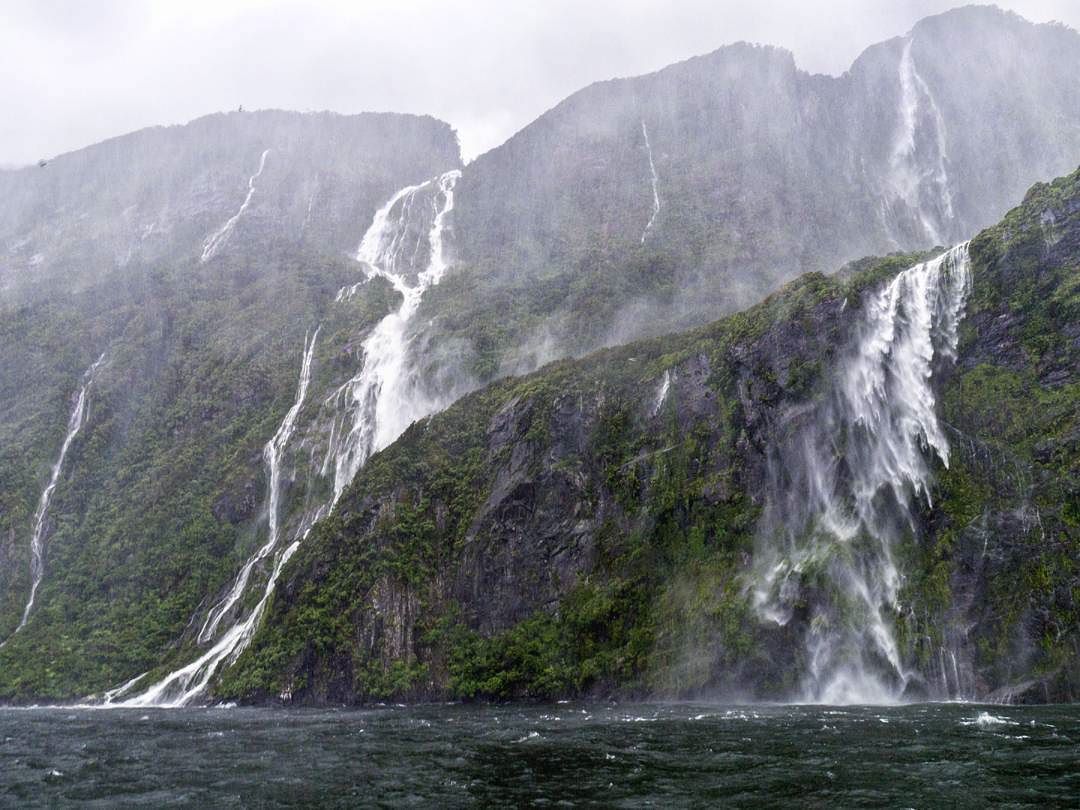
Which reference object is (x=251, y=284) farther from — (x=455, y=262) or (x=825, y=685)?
(x=825, y=685)

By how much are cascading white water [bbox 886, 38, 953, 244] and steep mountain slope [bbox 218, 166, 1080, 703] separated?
55530 millimetres

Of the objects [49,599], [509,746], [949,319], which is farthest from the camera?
[49,599]

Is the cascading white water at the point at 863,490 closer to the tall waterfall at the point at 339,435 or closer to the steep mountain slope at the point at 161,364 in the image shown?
the tall waterfall at the point at 339,435

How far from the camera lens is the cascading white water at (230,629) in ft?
150

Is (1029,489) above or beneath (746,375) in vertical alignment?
beneath

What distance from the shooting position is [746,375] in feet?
147

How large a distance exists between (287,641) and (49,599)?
27.6m

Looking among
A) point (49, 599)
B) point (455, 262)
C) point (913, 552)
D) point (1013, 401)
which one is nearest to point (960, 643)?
point (913, 552)

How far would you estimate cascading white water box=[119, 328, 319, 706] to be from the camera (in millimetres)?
45719

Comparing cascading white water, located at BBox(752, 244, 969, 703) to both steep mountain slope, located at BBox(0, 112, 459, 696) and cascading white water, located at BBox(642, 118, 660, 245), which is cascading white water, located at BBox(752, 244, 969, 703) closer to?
steep mountain slope, located at BBox(0, 112, 459, 696)

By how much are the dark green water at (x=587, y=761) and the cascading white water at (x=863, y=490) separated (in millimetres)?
4732

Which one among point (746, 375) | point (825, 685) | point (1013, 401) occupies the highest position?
point (746, 375)

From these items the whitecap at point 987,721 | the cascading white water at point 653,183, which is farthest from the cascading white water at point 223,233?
the whitecap at point 987,721

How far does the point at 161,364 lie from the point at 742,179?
222 feet
